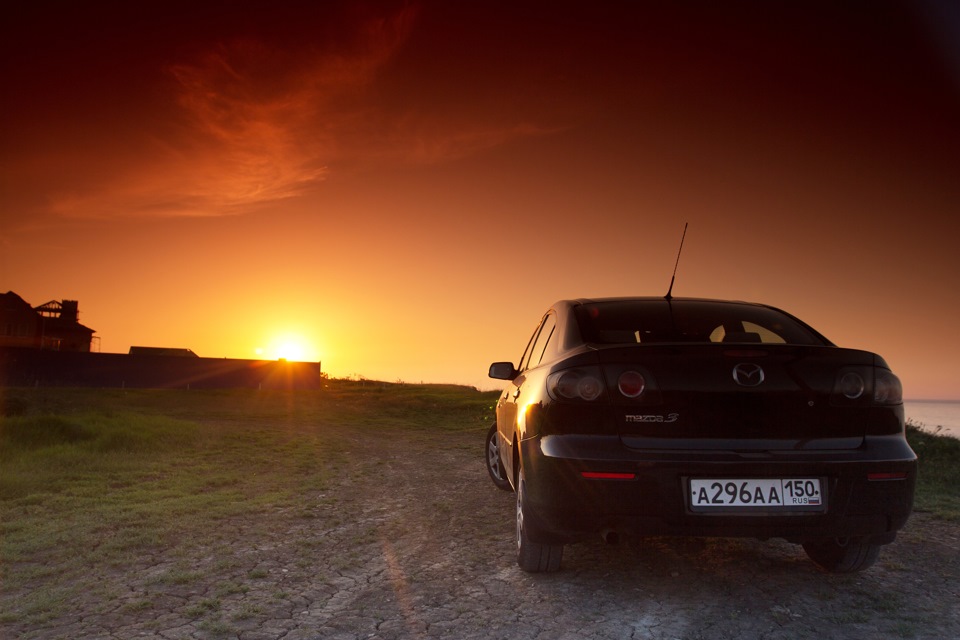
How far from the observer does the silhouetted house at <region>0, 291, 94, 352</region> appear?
5303cm

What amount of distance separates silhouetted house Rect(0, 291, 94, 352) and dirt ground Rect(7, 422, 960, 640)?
5574 cm

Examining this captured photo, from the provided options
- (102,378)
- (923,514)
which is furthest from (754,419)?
(102,378)

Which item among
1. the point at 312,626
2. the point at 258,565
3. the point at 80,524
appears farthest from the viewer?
the point at 80,524

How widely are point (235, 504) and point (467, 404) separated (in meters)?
14.8

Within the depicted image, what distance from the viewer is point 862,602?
3.69 meters

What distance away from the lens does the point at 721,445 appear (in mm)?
3439

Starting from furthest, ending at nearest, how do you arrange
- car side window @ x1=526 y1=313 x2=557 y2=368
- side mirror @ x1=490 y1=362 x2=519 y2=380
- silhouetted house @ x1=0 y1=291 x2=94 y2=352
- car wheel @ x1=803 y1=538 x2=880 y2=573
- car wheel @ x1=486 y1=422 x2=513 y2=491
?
silhouetted house @ x1=0 y1=291 x2=94 y2=352, car wheel @ x1=486 y1=422 x2=513 y2=491, side mirror @ x1=490 y1=362 x2=519 y2=380, car side window @ x1=526 y1=313 x2=557 y2=368, car wheel @ x1=803 y1=538 x2=880 y2=573

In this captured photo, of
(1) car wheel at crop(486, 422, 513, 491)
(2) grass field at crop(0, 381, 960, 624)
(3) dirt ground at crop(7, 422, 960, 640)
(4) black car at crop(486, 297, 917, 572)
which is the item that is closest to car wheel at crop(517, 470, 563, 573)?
(3) dirt ground at crop(7, 422, 960, 640)

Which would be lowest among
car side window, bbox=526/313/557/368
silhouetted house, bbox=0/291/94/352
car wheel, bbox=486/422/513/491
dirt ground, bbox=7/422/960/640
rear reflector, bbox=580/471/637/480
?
dirt ground, bbox=7/422/960/640

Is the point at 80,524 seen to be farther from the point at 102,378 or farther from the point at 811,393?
the point at 102,378

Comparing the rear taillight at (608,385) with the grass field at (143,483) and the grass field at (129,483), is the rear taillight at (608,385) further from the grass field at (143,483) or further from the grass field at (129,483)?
the grass field at (129,483)

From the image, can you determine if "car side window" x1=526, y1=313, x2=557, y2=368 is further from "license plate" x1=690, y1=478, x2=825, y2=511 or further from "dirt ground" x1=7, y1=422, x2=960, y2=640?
"license plate" x1=690, y1=478, x2=825, y2=511

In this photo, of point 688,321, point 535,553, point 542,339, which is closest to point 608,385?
point 535,553

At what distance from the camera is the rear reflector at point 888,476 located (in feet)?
11.4
